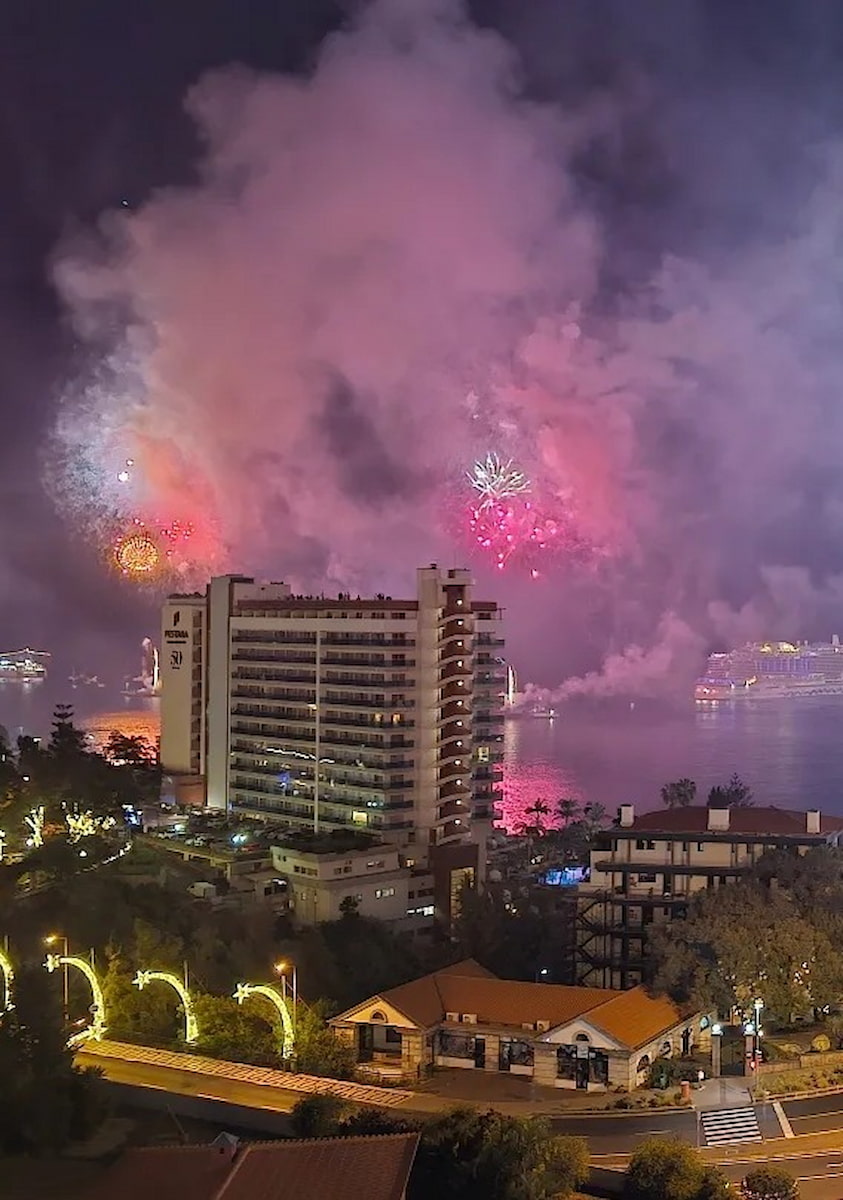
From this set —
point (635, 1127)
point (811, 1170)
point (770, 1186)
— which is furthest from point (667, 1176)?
point (635, 1127)

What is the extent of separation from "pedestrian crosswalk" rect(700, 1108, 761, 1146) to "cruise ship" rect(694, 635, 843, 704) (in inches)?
1310

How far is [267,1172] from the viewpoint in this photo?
4.43 metres

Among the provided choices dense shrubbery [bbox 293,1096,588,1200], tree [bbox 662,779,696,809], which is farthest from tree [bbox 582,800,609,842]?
dense shrubbery [bbox 293,1096,588,1200]

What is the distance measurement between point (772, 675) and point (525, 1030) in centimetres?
3481

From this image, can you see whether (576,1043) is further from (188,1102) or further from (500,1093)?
(188,1102)

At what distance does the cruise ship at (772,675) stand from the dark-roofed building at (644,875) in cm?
3069

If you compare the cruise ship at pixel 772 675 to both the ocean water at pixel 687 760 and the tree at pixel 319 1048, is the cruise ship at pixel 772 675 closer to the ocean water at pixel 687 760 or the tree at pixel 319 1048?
the ocean water at pixel 687 760

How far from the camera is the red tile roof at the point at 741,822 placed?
8.80 m

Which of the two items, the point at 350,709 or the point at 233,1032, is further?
the point at 350,709

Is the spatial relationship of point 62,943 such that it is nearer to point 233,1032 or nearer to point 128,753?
point 233,1032

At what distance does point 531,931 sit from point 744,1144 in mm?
4344

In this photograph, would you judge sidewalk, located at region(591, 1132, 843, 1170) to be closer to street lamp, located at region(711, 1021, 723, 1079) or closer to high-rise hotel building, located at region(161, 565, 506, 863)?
street lamp, located at region(711, 1021, 723, 1079)

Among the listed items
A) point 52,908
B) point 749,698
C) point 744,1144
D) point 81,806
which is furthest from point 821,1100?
point 749,698

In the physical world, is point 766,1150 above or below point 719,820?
below
